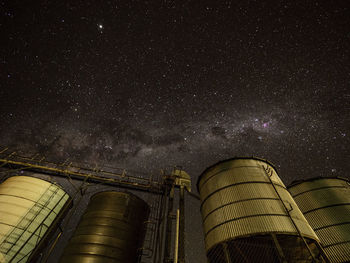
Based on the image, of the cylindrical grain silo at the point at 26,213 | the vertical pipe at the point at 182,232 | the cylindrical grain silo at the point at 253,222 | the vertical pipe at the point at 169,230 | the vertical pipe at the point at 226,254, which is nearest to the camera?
the vertical pipe at the point at 226,254

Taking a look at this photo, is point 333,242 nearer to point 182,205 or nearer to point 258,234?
point 258,234

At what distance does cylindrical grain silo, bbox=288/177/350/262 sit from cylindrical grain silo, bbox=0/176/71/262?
15001 mm

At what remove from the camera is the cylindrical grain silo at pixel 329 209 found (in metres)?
9.64

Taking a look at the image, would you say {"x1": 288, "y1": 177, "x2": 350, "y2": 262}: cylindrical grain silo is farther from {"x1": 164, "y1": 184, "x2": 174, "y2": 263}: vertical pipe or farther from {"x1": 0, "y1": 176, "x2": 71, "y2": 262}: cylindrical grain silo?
{"x1": 0, "y1": 176, "x2": 71, "y2": 262}: cylindrical grain silo

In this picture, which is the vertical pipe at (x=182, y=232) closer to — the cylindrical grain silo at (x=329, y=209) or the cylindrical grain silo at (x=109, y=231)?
the cylindrical grain silo at (x=109, y=231)

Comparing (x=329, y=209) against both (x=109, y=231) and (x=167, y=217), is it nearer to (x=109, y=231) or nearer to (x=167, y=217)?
(x=167, y=217)

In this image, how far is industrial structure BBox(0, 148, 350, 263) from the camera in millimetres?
8250

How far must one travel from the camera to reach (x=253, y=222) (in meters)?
8.04

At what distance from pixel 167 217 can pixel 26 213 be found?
835cm

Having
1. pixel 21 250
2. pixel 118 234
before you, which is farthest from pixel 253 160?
pixel 21 250

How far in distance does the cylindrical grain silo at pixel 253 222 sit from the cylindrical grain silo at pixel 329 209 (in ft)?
4.79

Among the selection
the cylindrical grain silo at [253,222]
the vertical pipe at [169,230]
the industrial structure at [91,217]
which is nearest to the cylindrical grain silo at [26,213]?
the industrial structure at [91,217]

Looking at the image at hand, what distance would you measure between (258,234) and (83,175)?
40.4ft

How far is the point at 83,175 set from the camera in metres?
14.5
